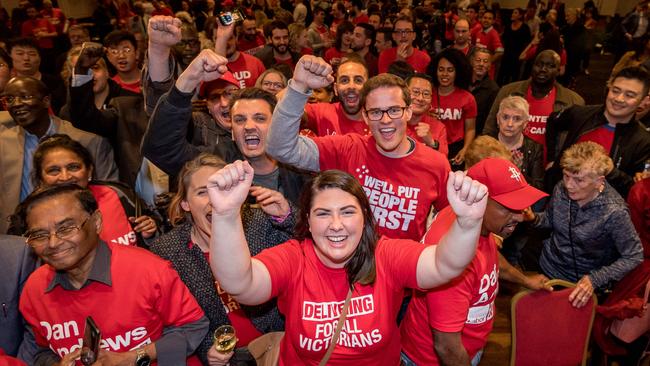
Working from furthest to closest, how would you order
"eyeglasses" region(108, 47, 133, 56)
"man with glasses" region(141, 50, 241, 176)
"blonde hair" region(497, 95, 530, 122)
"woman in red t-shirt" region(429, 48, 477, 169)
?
"woman in red t-shirt" region(429, 48, 477, 169)
"eyeglasses" region(108, 47, 133, 56)
"blonde hair" region(497, 95, 530, 122)
"man with glasses" region(141, 50, 241, 176)

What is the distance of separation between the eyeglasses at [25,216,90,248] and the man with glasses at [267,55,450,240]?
3.15 ft

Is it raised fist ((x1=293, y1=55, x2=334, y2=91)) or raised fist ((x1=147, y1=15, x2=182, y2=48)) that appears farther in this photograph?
raised fist ((x1=147, y1=15, x2=182, y2=48))

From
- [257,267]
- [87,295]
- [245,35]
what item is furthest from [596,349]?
[245,35]

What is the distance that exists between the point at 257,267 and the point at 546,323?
5.23 feet

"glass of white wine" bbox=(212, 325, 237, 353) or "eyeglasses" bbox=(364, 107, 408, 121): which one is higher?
"eyeglasses" bbox=(364, 107, 408, 121)

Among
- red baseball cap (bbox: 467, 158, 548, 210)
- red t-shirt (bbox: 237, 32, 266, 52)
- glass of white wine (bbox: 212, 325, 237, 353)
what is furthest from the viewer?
red t-shirt (bbox: 237, 32, 266, 52)

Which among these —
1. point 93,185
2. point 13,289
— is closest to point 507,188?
point 93,185

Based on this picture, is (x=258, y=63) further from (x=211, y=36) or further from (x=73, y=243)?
(x=73, y=243)

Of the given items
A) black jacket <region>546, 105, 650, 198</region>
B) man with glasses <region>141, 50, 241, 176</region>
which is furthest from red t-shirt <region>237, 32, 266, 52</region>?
black jacket <region>546, 105, 650, 198</region>

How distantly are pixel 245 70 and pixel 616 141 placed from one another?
3282mm

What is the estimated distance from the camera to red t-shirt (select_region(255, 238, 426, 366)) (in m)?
1.67

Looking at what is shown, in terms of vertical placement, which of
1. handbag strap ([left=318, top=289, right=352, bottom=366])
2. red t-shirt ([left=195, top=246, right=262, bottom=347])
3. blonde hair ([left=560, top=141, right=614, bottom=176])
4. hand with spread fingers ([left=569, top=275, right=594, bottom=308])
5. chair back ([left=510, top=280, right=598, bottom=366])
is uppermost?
blonde hair ([left=560, top=141, right=614, bottom=176])

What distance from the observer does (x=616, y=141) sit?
3402 mm

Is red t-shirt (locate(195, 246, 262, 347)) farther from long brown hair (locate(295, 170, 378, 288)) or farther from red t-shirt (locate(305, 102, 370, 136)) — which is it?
red t-shirt (locate(305, 102, 370, 136))
